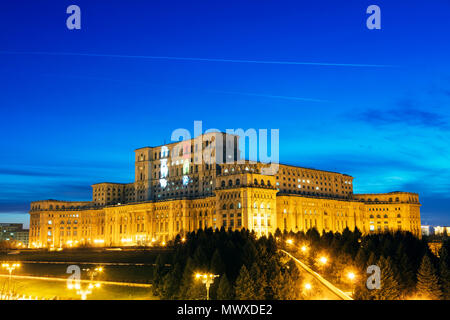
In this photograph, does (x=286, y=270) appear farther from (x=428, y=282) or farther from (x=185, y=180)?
(x=185, y=180)

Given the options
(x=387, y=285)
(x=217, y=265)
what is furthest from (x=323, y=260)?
(x=387, y=285)

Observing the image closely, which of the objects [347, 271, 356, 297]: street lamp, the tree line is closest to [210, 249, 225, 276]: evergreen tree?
the tree line

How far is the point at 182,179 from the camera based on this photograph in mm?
175000

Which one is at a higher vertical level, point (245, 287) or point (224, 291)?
point (245, 287)

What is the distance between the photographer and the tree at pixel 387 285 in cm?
6034

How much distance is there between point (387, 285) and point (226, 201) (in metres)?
84.1

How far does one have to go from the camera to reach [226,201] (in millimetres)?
142875

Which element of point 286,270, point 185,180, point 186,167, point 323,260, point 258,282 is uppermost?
point 186,167

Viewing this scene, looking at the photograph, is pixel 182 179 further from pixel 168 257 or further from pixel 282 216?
pixel 168 257

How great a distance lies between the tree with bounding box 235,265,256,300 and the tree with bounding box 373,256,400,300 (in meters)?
15.1

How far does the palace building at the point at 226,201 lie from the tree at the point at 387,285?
239ft

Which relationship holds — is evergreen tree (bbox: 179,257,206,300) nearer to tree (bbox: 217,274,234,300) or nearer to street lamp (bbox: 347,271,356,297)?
tree (bbox: 217,274,234,300)

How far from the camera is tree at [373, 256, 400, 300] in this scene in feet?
198

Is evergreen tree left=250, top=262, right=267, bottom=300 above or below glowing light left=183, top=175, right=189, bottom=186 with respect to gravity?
below
